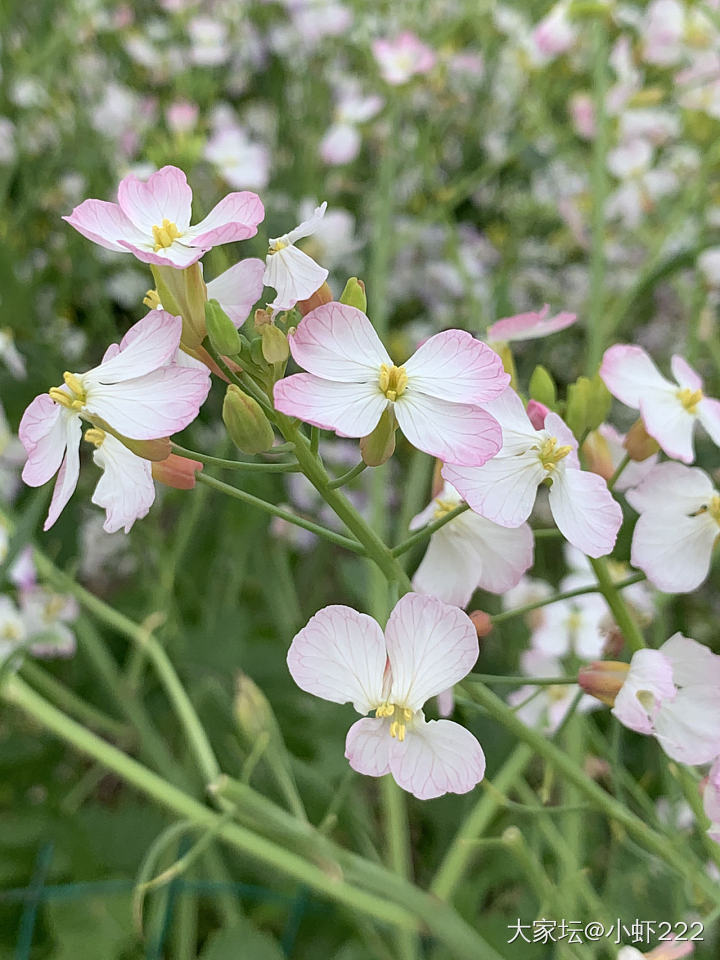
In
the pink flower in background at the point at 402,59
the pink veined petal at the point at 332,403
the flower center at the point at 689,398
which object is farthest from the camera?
the pink flower in background at the point at 402,59

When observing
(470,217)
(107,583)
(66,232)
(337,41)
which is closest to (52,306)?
(66,232)

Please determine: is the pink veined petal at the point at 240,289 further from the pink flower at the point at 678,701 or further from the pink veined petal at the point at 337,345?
the pink flower at the point at 678,701

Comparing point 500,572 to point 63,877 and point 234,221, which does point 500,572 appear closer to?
point 234,221

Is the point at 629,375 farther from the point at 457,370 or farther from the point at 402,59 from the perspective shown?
the point at 402,59

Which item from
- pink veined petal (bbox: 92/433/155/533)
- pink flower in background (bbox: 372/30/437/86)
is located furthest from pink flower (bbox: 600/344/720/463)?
pink flower in background (bbox: 372/30/437/86)

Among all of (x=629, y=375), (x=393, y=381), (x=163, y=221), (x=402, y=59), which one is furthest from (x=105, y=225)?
(x=402, y=59)

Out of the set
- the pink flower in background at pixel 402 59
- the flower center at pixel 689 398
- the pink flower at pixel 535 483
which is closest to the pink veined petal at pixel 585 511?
the pink flower at pixel 535 483
